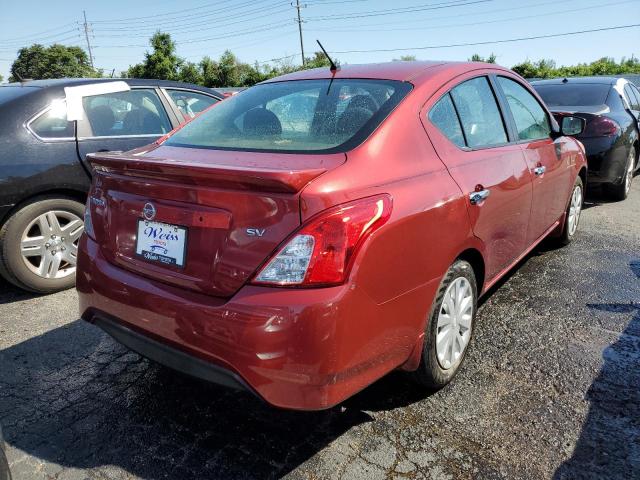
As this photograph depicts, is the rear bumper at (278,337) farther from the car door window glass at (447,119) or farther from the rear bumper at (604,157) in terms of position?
the rear bumper at (604,157)

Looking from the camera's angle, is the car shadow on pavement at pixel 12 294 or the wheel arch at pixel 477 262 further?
the car shadow on pavement at pixel 12 294

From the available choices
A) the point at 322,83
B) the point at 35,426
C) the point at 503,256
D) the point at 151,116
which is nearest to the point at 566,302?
the point at 503,256

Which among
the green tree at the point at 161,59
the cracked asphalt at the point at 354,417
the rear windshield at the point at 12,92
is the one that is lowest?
the cracked asphalt at the point at 354,417

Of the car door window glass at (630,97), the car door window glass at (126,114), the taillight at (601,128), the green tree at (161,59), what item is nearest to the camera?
the car door window glass at (126,114)

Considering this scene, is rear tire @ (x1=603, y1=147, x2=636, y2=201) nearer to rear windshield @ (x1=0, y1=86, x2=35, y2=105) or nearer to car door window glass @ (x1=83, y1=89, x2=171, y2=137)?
car door window glass @ (x1=83, y1=89, x2=171, y2=137)

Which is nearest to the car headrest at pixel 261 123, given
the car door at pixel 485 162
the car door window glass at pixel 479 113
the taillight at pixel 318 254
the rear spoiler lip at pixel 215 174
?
the rear spoiler lip at pixel 215 174

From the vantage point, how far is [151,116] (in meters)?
4.70

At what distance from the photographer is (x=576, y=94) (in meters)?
6.79

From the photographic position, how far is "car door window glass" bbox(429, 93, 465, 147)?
8.33 ft

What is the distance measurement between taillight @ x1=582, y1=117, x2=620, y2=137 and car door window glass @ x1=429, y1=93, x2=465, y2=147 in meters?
4.25

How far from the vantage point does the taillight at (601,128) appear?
241 inches

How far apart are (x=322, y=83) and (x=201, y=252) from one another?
4.37 ft

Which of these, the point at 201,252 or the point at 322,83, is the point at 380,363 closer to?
the point at 201,252

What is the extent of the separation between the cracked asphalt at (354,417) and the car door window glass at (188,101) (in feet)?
7.90
